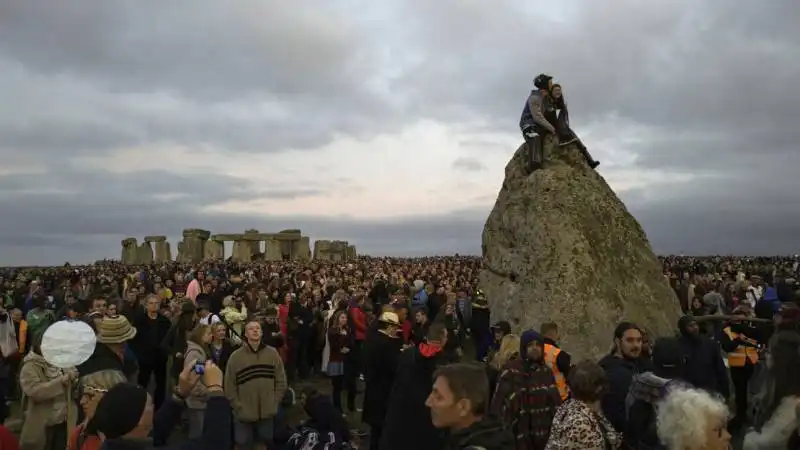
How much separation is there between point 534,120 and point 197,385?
660 cm

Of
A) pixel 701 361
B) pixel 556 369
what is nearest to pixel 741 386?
pixel 701 361

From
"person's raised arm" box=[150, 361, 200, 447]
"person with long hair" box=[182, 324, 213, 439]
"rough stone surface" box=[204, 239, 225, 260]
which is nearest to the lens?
"person's raised arm" box=[150, 361, 200, 447]

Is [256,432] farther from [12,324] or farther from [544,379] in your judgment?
[12,324]

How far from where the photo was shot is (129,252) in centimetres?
4584

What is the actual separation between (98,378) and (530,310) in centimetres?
609

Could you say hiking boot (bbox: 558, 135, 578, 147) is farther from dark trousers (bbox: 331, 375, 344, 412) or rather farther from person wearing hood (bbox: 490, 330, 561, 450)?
person wearing hood (bbox: 490, 330, 561, 450)

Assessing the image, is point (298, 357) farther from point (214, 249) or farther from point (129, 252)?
point (129, 252)

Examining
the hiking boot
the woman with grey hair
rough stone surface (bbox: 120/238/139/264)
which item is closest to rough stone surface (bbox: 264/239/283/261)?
rough stone surface (bbox: 120/238/139/264)

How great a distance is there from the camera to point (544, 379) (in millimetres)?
4242

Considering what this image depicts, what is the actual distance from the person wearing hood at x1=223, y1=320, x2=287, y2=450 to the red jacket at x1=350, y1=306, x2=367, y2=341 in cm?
344

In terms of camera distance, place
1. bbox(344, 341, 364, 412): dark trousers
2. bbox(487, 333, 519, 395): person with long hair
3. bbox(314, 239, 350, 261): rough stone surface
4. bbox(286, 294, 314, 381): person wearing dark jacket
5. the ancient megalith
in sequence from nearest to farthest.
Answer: bbox(487, 333, 519, 395): person with long hair → the ancient megalith → bbox(344, 341, 364, 412): dark trousers → bbox(286, 294, 314, 381): person wearing dark jacket → bbox(314, 239, 350, 261): rough stone surface

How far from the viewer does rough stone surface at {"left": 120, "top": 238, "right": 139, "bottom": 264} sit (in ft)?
149

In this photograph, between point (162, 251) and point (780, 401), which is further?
point (162, 251)

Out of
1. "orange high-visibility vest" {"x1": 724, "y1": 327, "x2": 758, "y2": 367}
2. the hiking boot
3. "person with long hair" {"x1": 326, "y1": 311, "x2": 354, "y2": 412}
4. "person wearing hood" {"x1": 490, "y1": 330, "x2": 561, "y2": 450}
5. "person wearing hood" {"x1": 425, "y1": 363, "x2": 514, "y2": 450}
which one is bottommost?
"person with long hair" {"x1": 326, "y1": 311, "x2": 354, "y2": 412}
